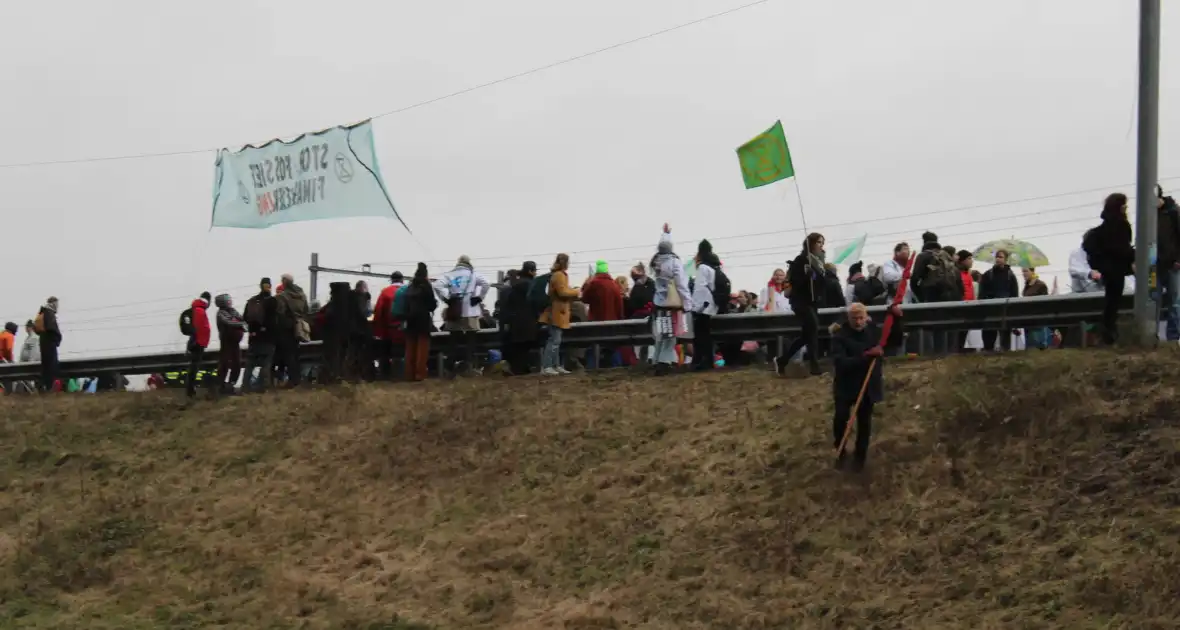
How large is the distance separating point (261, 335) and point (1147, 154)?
1260 cm

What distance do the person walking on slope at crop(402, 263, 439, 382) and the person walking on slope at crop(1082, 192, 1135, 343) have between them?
8.77 metres

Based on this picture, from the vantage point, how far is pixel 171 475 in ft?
61.9

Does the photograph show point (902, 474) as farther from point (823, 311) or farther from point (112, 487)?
point (112, 487)

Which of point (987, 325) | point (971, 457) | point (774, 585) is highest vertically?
point (987, 325)

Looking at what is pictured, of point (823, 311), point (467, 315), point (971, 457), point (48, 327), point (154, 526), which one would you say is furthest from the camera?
point (48, 327)

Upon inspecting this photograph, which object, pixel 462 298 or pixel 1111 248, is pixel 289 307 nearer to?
pixel 462 298

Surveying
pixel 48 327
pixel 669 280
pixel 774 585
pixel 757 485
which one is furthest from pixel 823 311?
pixel 48 327

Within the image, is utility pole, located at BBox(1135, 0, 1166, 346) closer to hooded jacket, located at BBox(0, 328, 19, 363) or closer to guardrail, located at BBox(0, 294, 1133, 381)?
guardrail, located at BBox(0, 294, 1133, 381)

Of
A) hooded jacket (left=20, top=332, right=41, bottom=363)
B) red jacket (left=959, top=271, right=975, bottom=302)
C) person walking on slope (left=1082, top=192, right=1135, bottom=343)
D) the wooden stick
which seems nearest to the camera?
the wooden stick

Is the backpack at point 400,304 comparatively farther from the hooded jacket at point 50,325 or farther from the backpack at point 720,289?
the hooded jacket at point 50,325

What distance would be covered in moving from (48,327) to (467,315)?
8.86 metres

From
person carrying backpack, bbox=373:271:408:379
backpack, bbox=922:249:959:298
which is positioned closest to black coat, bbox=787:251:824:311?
backpack, bbox=922:249:959:298

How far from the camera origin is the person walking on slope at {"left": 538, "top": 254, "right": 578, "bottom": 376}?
20.1 m

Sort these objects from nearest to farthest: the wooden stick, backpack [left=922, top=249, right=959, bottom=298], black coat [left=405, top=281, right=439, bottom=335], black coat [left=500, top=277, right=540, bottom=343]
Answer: the wooden stick < backpack [left=922, top=249, right=959, bottom=298] < black coat [left=500, top=277, right=540, bottom=343] < black coat [left=405, top=281, right=439, bottom=335]
